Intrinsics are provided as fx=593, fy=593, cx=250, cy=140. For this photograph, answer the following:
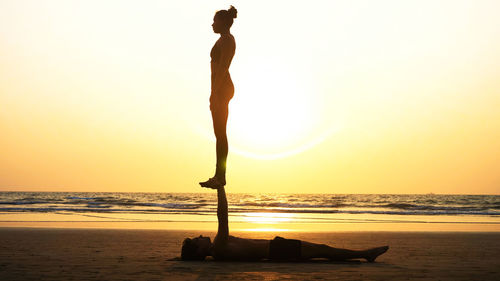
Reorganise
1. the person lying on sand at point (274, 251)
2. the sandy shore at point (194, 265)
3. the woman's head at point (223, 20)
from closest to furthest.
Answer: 1. the sandy shore at point (194, 265)
2. the woman's head at point (223, 20)
3. the person lying on sand at point (274, 251)

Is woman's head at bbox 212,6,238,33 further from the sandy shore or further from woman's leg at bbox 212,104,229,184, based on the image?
the sandy shore

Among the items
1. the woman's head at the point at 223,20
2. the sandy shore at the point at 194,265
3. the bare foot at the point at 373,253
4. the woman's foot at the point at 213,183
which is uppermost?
the woman's head at the point at 223,20

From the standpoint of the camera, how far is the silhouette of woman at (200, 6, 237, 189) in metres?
9.53

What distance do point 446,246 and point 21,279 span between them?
1008 cm

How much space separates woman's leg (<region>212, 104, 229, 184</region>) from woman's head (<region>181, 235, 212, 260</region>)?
1.36 meters

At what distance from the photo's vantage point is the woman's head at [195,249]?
10.2 meters

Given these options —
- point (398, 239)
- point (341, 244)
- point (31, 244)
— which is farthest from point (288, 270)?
point (398, 239)

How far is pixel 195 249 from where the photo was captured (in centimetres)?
1025

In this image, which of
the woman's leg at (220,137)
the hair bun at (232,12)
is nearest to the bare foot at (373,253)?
the woman's leg at (220,137)

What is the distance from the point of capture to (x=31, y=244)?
13.5 m

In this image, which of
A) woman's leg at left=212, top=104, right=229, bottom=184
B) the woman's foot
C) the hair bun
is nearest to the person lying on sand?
the woman's foot

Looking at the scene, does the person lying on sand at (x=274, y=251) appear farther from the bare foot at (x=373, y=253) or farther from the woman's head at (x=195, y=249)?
the woman's head at (x=195, y=249)

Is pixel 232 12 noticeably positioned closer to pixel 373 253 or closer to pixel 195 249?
pixel 195 249

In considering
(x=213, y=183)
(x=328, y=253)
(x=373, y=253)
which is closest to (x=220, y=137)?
(x=213, y=183)
